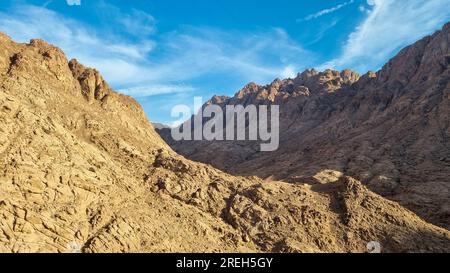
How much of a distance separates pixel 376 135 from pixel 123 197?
147 ft

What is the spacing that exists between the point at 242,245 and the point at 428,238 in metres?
11.5

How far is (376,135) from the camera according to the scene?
60562 mm

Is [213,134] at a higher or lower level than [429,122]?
higher

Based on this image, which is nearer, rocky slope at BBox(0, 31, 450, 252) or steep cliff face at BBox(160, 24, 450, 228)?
rocky slope at BBox(0, 31, 450, 252)

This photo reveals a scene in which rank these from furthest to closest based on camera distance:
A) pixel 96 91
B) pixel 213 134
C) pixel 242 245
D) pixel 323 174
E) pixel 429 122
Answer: pixel 213 134 < pixel 429 122 < pixel 323 174 < pixel 96 91 < pixel 242 245

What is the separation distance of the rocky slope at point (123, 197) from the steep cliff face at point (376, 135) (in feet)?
40.4

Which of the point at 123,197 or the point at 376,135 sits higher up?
the point at 376,135

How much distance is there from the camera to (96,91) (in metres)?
35.1

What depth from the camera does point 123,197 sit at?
25016mm

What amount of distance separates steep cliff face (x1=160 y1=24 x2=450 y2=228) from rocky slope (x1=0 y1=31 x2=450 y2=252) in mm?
12309

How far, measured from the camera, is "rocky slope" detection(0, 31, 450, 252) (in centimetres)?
2122

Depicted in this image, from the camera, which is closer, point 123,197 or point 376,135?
point 123,197
